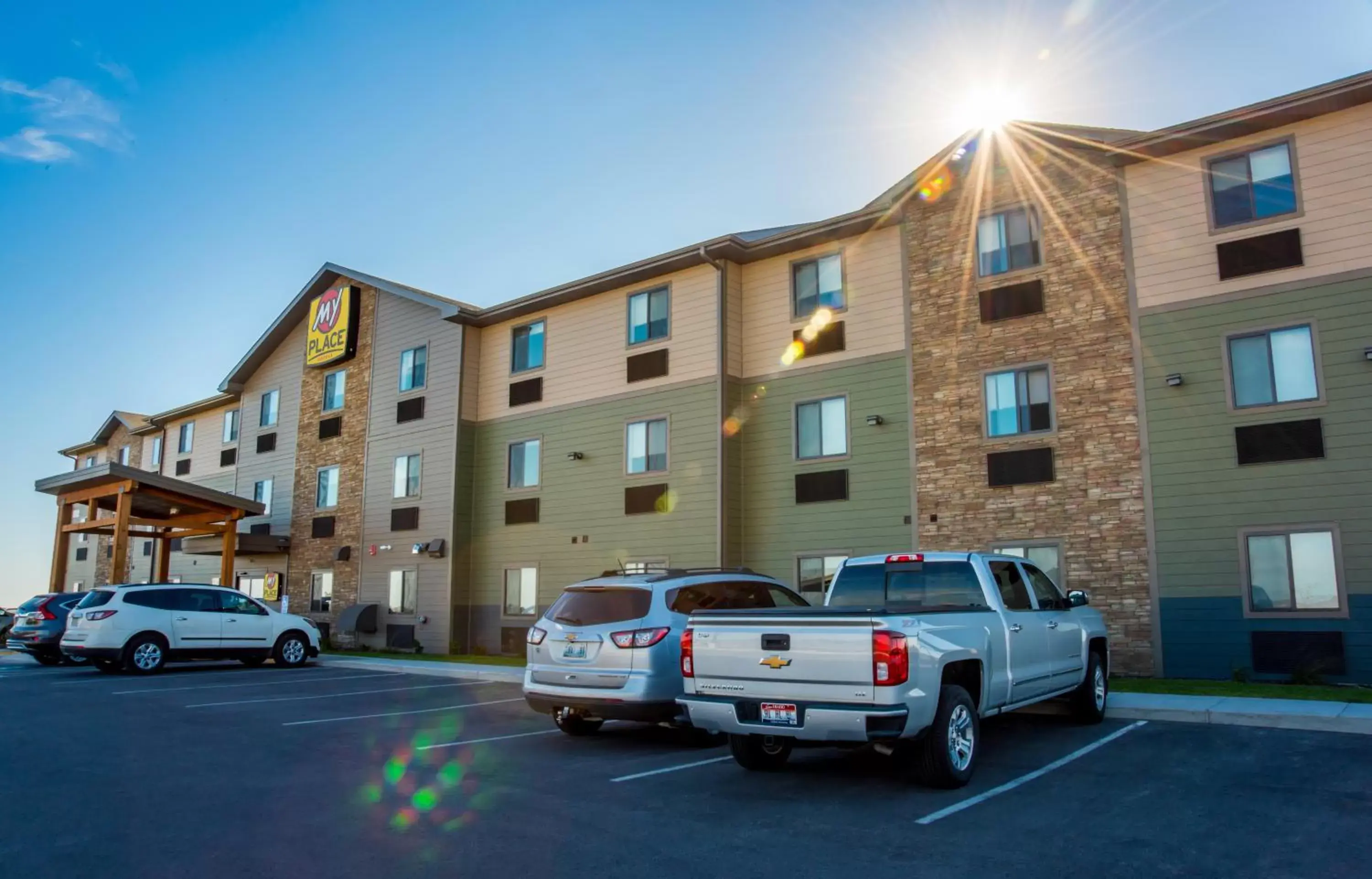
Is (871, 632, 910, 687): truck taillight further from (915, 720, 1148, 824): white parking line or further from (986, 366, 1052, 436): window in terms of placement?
(986, 366, 1052, 436): window

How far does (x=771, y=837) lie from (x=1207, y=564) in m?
11.3

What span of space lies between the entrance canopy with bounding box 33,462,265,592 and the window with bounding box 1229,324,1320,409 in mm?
24589

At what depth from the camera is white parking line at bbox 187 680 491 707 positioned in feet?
43.3

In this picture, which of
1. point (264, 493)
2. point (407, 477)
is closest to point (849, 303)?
point (407, 477)

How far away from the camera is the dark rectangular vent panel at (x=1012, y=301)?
16359 mm

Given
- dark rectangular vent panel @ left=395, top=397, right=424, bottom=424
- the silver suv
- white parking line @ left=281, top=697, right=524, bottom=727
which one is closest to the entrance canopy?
dark rectangular vent panel @ left=395, top=397, right=424, bottom=424

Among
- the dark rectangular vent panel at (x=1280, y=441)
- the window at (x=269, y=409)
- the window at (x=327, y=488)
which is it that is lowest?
the dark rectangular vent panel at (x=1280, y=441)

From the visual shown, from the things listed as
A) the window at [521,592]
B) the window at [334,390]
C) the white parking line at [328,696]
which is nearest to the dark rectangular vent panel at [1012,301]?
the white parking line at [328,696]

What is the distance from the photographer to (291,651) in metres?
19.9

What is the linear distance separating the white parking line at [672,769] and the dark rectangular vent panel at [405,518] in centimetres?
1806

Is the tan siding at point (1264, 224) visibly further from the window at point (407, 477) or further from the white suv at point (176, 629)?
the window at point (407, 477)

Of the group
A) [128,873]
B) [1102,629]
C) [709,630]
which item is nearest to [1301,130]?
[1102,629]

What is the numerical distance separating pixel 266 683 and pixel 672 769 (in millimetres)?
10737

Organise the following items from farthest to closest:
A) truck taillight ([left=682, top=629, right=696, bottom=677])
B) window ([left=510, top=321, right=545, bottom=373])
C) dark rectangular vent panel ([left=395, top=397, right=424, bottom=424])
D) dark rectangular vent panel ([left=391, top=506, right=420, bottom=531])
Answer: dark rectangular vent panel ([left=395, top=397, right=424, bottom=424]) → dark rectangular vent panel ([left=391, top=506, right=420, bottom=531]) → window ([left=510, top=321, right=545, bottom=373]) → truck taillight ([left=682, top=629, right=696, bottom=677])
